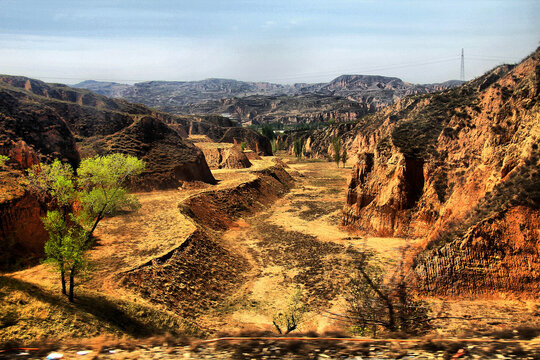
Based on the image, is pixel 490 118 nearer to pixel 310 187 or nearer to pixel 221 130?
pixel 310 187

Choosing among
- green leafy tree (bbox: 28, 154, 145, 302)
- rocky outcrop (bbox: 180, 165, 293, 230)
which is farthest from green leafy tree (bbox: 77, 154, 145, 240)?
rocky outcrop (bbox: 180, 165, 293, 230)

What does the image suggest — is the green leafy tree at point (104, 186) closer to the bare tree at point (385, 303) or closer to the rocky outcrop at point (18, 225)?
the rocky outcrop at point (18, 225)

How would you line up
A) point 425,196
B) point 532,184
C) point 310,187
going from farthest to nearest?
point 310,187, point 425,196, point 532,184

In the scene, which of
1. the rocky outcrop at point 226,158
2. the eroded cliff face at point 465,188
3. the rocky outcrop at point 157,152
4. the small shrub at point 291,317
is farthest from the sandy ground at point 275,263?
the rocky outcrop at point 226,158

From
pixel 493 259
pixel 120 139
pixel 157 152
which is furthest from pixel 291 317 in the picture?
pixel 120 139

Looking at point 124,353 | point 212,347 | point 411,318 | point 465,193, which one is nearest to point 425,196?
point 465,193
